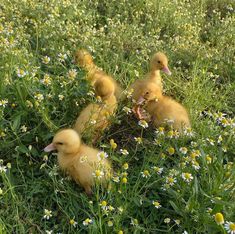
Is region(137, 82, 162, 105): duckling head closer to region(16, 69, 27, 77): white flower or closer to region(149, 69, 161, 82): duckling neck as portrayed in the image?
region(149, 69, 161, 82): duckling neck

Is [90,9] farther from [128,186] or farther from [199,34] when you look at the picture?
[128,186]

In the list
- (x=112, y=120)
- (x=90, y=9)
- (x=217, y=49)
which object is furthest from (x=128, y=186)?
(x=90, y=9)

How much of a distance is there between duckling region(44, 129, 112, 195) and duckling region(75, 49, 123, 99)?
2.65 feet

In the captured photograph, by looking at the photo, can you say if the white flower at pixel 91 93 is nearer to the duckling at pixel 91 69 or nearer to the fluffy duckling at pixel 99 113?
the fluffy duckling at pixel 99 113

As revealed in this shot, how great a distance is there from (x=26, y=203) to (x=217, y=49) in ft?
9.70

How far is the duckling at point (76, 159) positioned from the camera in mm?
2697

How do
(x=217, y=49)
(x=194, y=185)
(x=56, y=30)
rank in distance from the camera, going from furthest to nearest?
(x=217, y=49) → (x=56, y=30) → (x=194, y=185)

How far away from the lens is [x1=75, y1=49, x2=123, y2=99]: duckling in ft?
11.6

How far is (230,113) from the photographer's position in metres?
3.96

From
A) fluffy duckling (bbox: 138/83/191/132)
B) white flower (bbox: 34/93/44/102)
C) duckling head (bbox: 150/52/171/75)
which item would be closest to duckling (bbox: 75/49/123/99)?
fluffy duckling (bbox: 138/83/191/132)

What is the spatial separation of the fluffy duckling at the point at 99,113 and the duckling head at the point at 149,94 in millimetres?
254

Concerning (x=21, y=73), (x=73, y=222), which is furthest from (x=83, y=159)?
(x=21, y=73)

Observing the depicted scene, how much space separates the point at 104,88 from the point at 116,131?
1.38 feet

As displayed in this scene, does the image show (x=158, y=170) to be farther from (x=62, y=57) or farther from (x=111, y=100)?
(x=62, y=57)
